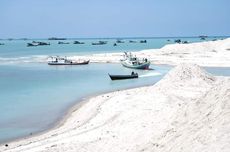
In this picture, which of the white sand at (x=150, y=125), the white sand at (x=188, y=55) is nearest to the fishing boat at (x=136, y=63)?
the white sand at (x=188, y=55)

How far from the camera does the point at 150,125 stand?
55.4 feet

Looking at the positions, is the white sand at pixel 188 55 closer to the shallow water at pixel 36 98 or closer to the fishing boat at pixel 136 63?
the fishing boat at pixel 136 63

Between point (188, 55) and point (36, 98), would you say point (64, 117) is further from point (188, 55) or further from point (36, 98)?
point (188, 55)

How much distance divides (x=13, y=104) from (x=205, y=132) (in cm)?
2203

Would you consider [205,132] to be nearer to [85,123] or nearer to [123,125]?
[123,125]

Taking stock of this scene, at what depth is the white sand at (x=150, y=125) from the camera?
1111cm

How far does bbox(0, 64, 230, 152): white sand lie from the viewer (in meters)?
11.1

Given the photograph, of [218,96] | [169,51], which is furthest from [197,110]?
[169,51]

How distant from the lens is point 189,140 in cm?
1113

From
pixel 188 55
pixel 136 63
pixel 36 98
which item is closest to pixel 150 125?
pixel 36 98

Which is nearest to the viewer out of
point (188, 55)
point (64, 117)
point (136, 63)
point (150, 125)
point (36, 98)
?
point (150, 125)

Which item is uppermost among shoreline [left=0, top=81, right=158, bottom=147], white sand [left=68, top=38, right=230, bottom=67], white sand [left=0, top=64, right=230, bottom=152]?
white sand [left=0, top=64, right=230, bottom=152]

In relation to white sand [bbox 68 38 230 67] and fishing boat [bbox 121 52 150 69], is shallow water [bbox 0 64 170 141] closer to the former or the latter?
fishing boat [bbox 121 52 150 69]

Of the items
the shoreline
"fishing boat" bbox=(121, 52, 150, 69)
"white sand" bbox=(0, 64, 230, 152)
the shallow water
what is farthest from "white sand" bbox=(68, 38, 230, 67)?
"white sand" bbox=(0, 64, 230, 152)
